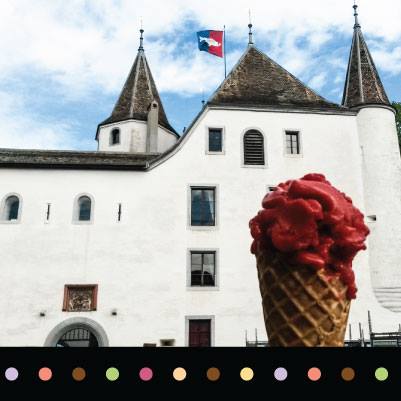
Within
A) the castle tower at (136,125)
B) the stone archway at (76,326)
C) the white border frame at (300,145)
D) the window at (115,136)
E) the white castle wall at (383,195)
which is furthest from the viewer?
the window at (115,136)

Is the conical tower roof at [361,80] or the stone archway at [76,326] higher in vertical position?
the conical tower roof at [361,80]

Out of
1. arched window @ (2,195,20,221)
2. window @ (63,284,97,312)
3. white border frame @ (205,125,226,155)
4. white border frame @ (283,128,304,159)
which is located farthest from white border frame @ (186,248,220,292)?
arched window @ (2,195,20,221)

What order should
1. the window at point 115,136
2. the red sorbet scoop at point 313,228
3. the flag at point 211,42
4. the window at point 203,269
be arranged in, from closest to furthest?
the red sorbet scoop at point 313,228 < the window at point 203,269 < the flag at point 211,42 < the window at point 115,136

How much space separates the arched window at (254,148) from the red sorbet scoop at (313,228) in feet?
61.6

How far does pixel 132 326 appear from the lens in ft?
62.0

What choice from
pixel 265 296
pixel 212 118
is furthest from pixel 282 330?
pixel 212 118

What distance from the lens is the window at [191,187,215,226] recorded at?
20719 mm

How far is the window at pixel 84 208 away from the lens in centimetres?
2056

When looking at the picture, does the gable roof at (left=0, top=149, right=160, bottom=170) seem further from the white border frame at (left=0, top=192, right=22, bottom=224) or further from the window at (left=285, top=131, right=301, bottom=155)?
the window at (left=285, top=131, right=301, bottom=155)
